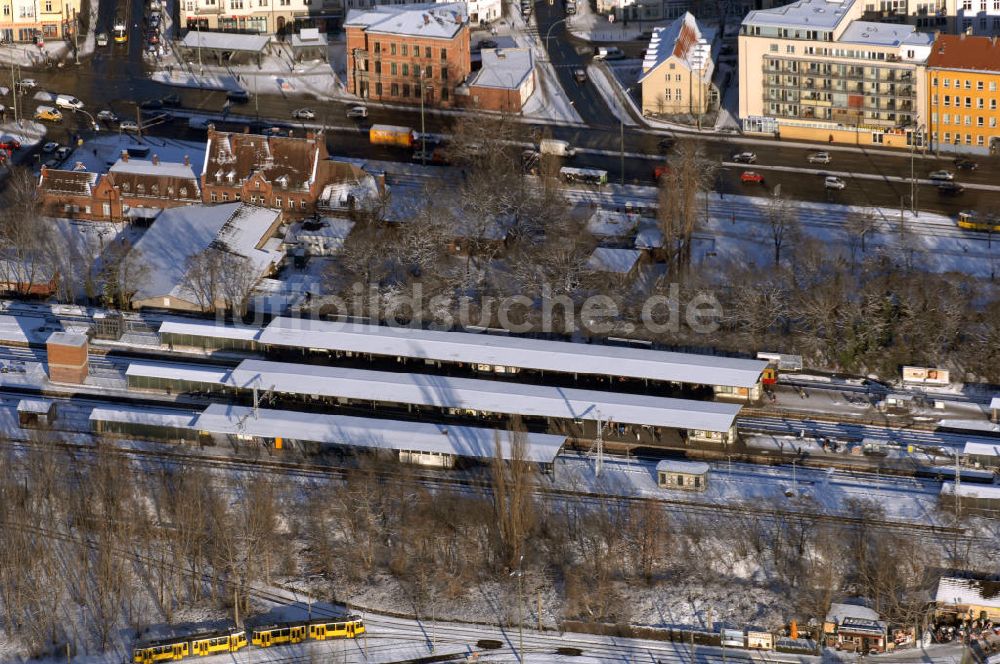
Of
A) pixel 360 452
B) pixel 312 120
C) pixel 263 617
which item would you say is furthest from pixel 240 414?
pixel 312 120

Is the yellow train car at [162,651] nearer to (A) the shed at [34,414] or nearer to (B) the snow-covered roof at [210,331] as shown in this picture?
(A) the shed at [34,414]

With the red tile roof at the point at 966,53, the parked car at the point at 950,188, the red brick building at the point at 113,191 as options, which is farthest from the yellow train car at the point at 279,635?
the red tile roof at the point at 966,53

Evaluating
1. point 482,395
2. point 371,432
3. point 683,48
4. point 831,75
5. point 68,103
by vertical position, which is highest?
point 683,48

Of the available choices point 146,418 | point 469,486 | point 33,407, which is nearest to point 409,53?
point 146,418

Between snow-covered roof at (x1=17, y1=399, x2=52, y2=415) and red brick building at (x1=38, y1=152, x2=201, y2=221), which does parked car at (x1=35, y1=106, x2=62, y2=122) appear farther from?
snow-covered roof at (x1=17, y1=399, x2=52, y2=415)

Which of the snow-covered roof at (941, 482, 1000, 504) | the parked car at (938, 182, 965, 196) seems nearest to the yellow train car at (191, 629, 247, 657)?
the snow-covered roof at (941, 482, 1000, 504)

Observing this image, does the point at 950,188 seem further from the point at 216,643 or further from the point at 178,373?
the point at 216,643

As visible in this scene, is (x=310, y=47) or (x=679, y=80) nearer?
(x=679, y=80)
